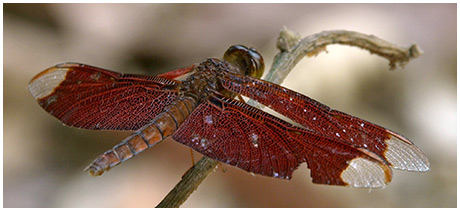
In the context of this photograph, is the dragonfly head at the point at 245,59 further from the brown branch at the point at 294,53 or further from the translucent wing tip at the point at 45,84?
the translucent wing tip at the point at 45,84

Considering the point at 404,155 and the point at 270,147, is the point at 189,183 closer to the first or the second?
the point at 270,147

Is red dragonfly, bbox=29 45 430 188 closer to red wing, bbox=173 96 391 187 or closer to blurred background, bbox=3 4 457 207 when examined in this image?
red wing, bbox=173 96 391 187

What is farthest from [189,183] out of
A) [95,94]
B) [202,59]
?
[202,59]

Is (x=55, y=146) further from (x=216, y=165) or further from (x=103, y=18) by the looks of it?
(x=216, y=165)

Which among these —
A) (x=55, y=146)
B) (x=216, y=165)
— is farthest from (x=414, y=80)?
(x=55, y=146)

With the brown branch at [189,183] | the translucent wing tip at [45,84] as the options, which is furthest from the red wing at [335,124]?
the translucent wing tip at [45,84]

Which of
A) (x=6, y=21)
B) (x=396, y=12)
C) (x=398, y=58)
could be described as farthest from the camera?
(x=396, y=12)
